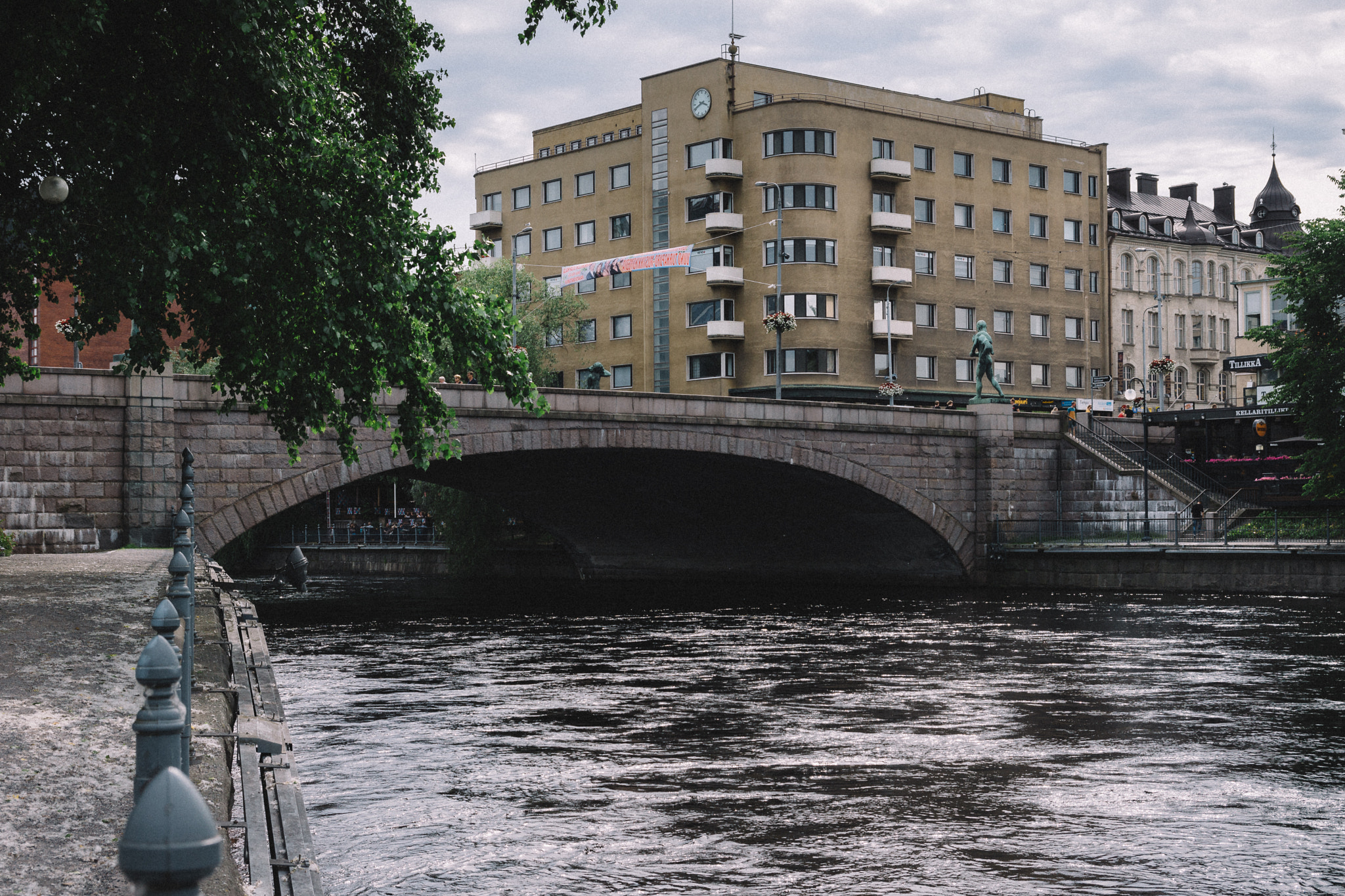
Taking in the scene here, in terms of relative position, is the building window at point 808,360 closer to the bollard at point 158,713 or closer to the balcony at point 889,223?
the balcony at point 889,223

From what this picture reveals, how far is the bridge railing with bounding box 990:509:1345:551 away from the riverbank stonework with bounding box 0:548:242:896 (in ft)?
99.9

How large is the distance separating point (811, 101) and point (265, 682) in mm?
53553

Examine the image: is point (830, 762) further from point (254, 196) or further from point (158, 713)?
point (158, 713)

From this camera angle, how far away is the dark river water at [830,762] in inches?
394

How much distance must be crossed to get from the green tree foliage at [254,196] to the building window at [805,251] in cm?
4433

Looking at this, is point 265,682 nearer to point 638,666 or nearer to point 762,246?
point 638,666

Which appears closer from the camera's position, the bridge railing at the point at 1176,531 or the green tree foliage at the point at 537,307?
the bridge railing at the point at 1176,531

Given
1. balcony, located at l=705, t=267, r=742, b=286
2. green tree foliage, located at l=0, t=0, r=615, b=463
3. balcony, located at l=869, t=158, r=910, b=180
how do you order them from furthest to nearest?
balcony, located at l=869, t=158, r=910, b=180, balcony, located at l=705, t=267, r=742, b=286, green tree foliage, located at l=0, t=0, r=615, b=463

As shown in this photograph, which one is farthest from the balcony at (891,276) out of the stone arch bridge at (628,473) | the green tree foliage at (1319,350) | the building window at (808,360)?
the green tree foliage at (1319,350)

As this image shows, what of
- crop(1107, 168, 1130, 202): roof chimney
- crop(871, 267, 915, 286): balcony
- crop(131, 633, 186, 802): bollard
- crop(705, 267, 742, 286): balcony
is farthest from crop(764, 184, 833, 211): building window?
crop(131, 633, 186, 802): bollard

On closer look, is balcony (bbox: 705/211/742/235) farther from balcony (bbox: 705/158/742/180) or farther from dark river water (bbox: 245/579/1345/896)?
dark river water (bbox: 245/579/1345/896)

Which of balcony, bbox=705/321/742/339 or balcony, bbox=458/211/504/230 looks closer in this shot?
balcony, bbox=705/321/742/339

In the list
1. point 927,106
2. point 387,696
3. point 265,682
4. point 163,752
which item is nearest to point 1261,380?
point 927,106

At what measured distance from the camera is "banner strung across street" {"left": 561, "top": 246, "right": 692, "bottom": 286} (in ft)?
190
